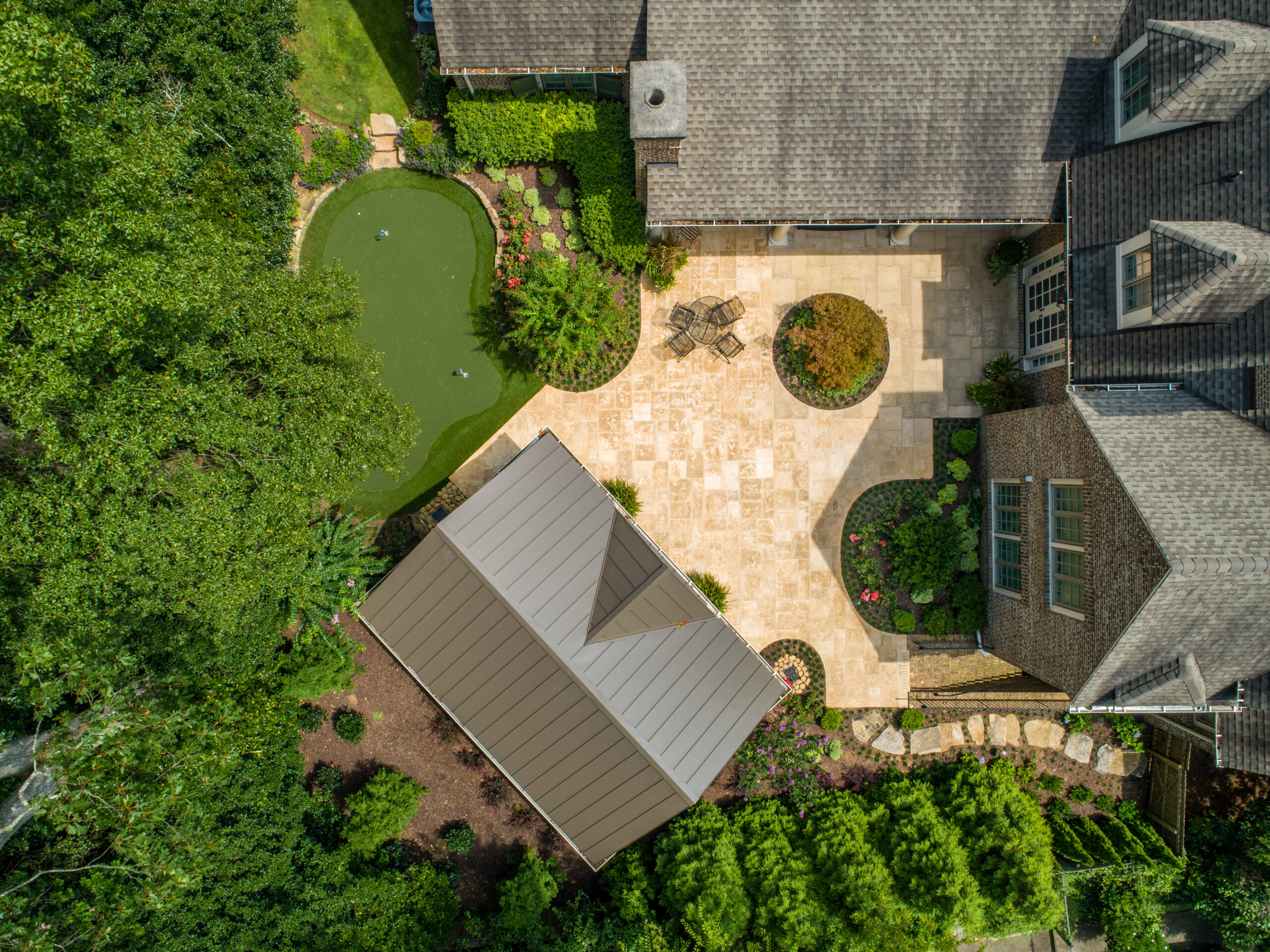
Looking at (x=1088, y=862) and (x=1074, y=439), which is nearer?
(x=1074, y=439)

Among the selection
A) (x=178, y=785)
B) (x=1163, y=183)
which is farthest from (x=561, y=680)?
(x=1163, y=183)

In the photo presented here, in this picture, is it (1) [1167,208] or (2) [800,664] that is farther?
(2) [800,664]

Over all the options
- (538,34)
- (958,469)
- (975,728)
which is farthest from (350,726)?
(538,34)

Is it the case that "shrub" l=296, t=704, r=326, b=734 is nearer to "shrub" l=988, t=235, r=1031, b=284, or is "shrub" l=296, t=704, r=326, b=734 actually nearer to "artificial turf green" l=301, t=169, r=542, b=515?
"artificial turf green" l=301, t=169, r=542, b=515

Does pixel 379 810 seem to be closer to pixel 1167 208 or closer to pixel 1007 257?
pixel 1007 257

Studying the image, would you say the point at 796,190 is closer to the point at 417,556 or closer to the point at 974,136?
the point at 974,136

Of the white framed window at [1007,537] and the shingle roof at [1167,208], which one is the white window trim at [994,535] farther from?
the shingle roof at [1167,208]

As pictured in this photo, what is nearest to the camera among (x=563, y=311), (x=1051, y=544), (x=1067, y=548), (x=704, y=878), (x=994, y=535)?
(x=1067, y=548)
